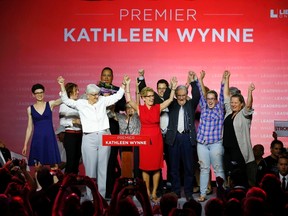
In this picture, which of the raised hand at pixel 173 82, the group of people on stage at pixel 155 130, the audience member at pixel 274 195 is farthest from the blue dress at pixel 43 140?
the audience member at pixel 274 195

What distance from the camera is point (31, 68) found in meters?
10.4

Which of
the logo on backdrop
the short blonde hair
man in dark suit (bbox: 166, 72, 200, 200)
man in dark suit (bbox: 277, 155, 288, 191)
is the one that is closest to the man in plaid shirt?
man in dark suit (bbox: 166, 72, 200, 200)

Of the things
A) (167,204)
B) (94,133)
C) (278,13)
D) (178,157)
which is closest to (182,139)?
(178,157)

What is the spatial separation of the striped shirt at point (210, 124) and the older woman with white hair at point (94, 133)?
96cm

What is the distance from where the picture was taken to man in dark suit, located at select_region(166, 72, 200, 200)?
8.09 meters

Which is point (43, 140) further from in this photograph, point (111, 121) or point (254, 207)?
point (254, 207)

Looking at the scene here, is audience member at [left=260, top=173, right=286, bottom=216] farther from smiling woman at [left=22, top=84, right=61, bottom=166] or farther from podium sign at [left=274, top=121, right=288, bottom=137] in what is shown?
smiling woman at [left=22, top=84, right=61, bottom=166]

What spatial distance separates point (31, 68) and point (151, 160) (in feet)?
10.3

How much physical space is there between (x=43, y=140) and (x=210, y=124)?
73.8 inches

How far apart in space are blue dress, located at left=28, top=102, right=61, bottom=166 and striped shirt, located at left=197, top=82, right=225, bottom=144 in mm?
1657

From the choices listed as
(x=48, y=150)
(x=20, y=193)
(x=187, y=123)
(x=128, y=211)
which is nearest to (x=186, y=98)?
(x=187, y=123)

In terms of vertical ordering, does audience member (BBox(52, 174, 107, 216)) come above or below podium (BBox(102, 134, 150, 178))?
below

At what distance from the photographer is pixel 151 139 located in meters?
7.87

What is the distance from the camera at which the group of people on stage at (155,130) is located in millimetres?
7797
